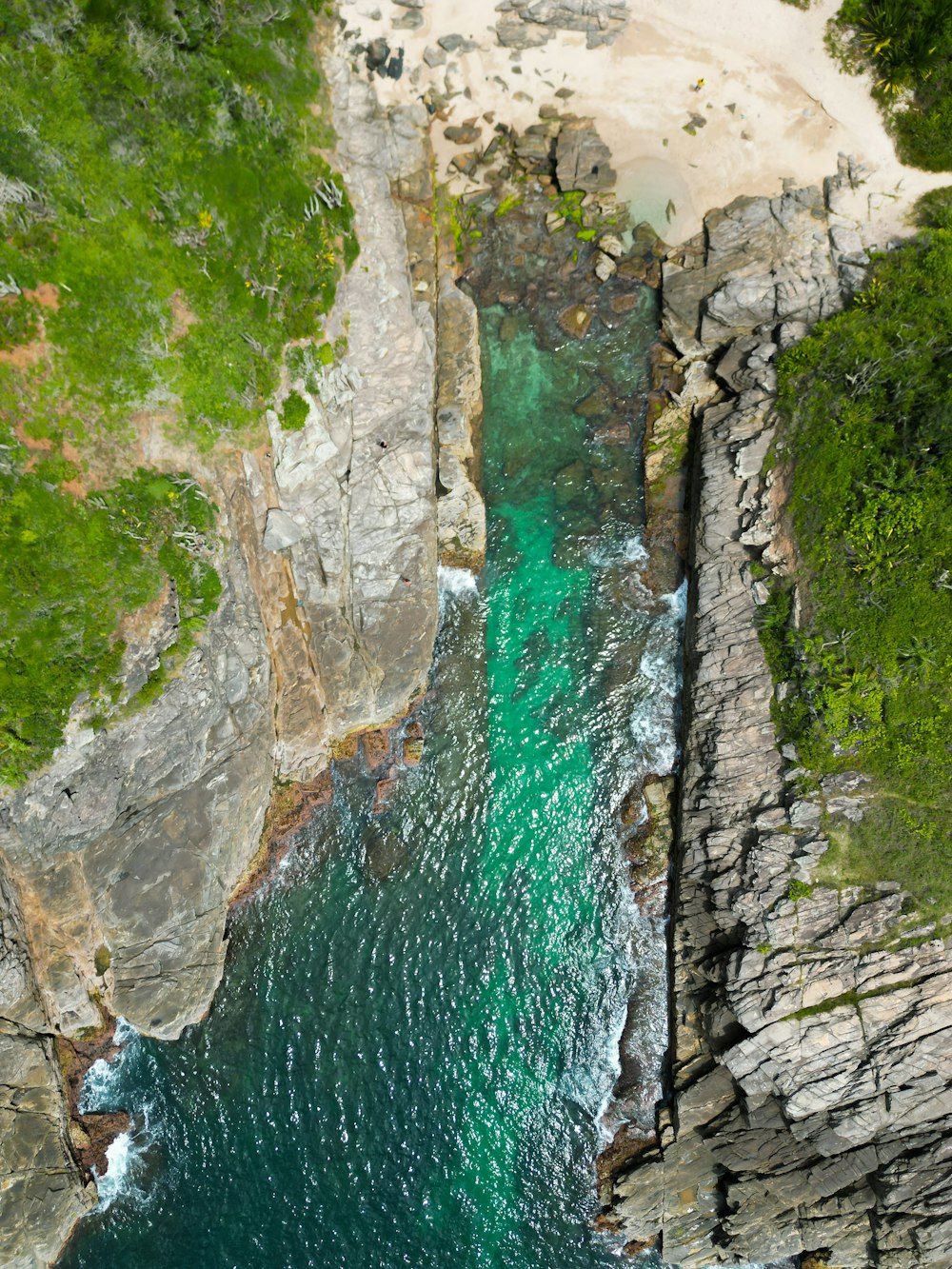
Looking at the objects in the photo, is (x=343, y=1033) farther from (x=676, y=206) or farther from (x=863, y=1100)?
(x=676, y=206)

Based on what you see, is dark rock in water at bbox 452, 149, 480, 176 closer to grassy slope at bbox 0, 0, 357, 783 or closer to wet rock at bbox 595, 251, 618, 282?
wet rock at bbox 595, 251, 618, 282

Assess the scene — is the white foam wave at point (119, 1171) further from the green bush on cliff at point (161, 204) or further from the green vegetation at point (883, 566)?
the green vegetation at point (883, 566)

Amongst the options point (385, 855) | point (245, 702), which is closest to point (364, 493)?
point (245, 702)

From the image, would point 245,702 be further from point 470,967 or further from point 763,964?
point 763,964

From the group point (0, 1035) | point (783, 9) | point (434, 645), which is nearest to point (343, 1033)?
point (0, 1035)

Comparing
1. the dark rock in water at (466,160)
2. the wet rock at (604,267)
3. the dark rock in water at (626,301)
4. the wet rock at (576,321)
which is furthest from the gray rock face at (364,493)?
the dark rock in water at (626,301)
